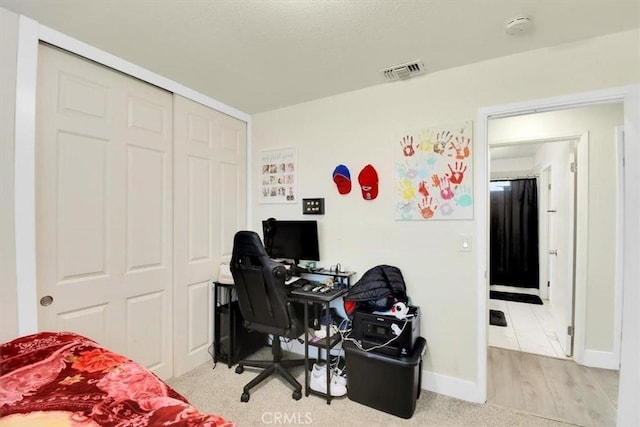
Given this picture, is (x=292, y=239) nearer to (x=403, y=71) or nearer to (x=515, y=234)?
(x=403, y=71)

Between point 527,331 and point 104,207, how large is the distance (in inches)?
168

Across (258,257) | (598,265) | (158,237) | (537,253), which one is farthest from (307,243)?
(537,253)

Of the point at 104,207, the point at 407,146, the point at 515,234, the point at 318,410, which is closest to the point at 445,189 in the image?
the point at 407,146

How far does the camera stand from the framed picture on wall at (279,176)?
2899 millimetres

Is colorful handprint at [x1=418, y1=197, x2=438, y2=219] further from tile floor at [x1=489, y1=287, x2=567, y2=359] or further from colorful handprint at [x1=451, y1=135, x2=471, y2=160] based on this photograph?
tile floor at [x1=489, y1=287, x2=567, y2=359]

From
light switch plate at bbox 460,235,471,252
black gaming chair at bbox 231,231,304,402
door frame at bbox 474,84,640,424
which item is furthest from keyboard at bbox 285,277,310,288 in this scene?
door frame at bbox 474,84,640,424

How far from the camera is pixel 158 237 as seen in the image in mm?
2301

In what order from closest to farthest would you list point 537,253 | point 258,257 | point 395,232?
point 258,257
point 395,232
point 537,253

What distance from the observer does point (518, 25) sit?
1.65 metres

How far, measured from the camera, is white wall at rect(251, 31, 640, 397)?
1.89 metres

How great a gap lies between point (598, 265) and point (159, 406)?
11.1 ft

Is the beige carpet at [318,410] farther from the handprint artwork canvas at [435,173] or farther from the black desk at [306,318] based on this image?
the handprint artwork canvas at [435,173]

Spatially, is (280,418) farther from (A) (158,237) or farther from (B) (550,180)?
(B) (550,180)

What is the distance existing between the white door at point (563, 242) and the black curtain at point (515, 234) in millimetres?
824
